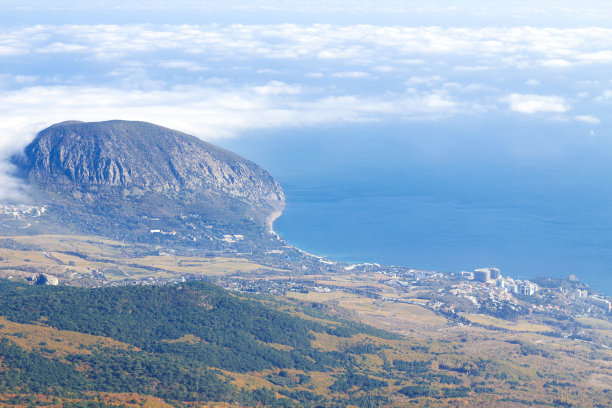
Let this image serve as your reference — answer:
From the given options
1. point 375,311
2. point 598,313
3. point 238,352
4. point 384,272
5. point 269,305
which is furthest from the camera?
point 384,272

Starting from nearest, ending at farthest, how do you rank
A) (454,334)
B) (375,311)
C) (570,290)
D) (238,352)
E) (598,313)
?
(238,352) → (454,334) → (375,311) → (598,313) → (570,290)

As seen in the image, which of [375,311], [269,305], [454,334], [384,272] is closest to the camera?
[269,305]

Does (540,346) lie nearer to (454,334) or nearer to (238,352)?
(454,334)

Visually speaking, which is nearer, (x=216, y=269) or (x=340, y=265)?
(x=216, y=269)

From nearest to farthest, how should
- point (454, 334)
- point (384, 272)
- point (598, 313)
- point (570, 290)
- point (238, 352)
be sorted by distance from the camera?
point (238, 352) → point (454, 334) → point (598, 313) → point (570, 290) → point (384, 272)

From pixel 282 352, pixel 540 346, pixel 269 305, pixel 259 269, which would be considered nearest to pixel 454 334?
pixel 540 346

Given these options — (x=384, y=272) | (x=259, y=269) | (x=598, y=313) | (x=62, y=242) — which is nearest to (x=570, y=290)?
(x=598, y=313)

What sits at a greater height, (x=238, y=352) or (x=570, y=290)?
(x=570, y=290)

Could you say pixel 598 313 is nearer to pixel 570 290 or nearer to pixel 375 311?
pixel 570 290

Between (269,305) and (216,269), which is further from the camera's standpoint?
(216,269)
